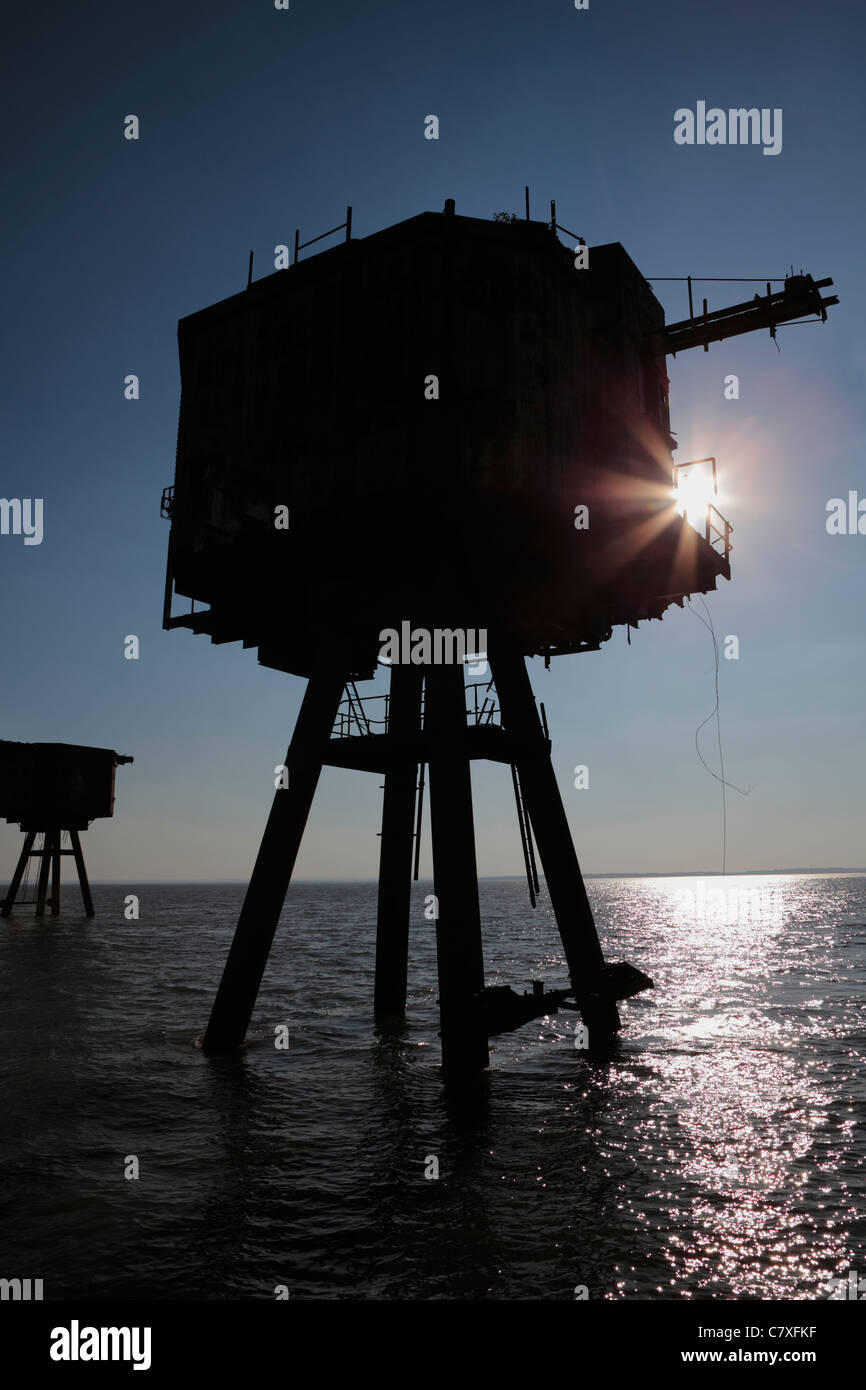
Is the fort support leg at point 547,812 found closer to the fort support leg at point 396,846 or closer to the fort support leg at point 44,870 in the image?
the fort support leg at point 396,846

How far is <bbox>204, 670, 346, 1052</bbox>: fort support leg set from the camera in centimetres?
1266

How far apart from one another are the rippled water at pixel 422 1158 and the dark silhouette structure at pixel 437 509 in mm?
1485

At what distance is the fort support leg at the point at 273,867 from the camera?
12.7 metres

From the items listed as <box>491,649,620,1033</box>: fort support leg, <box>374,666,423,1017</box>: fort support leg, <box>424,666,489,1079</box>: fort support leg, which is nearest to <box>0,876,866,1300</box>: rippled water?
<box>424,666,489,1079</box>: fort support leg

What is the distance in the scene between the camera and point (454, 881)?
11.2 metres

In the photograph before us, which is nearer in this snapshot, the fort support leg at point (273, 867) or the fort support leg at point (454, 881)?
the fort support leg at point (454, 881)

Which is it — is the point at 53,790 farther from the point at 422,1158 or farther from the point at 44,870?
the point at 422,1158

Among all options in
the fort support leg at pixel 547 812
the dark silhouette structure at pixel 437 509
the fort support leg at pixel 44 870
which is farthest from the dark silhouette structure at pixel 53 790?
the fort support leg at pixel 547 812

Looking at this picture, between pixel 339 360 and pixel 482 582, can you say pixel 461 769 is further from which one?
pixel 339 360

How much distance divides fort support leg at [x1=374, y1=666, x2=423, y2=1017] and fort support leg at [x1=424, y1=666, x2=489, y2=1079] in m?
3.40

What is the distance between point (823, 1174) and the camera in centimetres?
865

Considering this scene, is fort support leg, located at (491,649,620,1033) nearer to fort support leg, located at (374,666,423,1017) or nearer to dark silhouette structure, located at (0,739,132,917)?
fort support leg, located at (374,666,423,1017)

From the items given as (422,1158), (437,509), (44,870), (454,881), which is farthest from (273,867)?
(44,870)

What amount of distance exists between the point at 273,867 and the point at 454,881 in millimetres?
3220
